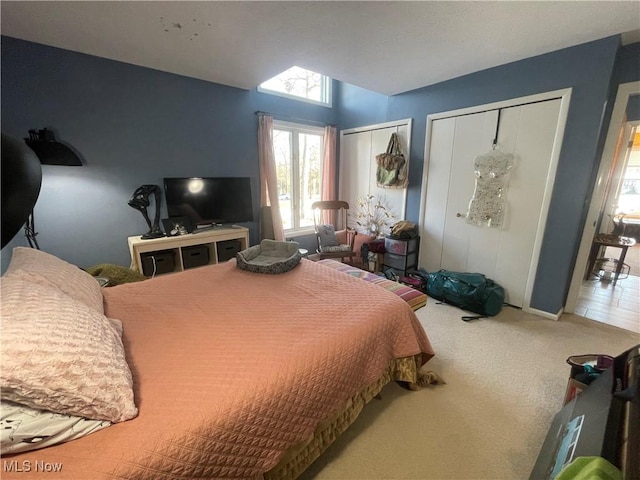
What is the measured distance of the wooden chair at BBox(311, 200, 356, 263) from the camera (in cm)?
348

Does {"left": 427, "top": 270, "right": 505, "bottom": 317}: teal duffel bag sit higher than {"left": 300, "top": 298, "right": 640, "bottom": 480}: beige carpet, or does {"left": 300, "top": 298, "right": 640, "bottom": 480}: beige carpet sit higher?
{"left": 427, "top": 270, "right": 505, "bottom": 317}: teal duffel bag

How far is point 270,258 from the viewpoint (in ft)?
7.34

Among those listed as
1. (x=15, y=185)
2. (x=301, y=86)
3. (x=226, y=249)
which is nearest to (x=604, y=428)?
(x=15, y=185)

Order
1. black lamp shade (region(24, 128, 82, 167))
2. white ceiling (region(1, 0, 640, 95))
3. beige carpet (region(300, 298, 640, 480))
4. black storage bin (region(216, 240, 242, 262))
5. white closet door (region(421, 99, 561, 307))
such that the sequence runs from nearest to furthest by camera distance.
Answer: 1. beige carpet (region(300, 298, 640, 480))
2. white ceiling (region(1, 0, 640, 95))
3. black lamp shade (region(24, 128, 82, 167))
4. white closet door (region(421, 99, 561, 307))
5. black storage bin (region(216, 240, 242, 262))

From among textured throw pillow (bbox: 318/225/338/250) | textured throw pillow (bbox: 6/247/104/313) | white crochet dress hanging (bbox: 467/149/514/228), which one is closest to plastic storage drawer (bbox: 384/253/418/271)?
textured throw pillow (bbox: 318/225/338/250)

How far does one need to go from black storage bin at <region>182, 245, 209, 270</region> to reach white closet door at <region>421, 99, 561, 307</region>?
8.94 feet

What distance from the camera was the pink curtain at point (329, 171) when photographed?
413 cm

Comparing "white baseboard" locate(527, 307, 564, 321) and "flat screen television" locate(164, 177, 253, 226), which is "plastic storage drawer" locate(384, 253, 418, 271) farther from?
"flat screen television" locate(164, 177, 253, 226)

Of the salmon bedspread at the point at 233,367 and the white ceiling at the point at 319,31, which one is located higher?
the white ceiling at the point at 319,31

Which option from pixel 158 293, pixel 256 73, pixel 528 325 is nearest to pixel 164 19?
pixel 256 73

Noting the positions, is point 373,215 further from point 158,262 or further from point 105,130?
point 105,130

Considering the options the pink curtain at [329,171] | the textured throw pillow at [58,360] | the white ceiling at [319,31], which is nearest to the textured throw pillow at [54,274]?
the textured throw pillow at [58,360]

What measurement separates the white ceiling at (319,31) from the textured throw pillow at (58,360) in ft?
6.43

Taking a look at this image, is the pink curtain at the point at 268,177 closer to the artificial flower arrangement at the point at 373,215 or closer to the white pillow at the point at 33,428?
the artificial flower arrangement at the point at 373,215
